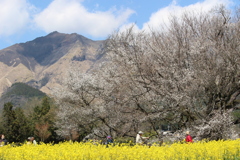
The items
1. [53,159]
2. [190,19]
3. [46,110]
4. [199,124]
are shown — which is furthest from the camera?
[46,110]

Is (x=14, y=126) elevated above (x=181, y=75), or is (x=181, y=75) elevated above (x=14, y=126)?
(x=181, y=75)

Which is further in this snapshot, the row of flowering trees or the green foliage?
the green foliage

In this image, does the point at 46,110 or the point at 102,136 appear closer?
the point at 102,136

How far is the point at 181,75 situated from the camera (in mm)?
15164

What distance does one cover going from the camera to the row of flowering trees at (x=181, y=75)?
1426 cm

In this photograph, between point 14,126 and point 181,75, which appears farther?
point 14,126

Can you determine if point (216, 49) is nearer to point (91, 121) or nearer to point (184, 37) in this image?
point (184, 37)

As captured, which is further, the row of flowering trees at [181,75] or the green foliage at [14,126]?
the green foliage at [14,126]

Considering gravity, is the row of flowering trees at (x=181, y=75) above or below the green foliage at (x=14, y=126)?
above

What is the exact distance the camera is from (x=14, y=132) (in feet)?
168

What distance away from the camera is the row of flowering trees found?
14258mm

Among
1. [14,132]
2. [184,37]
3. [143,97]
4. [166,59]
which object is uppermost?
[184,37]

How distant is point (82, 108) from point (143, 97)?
753cm

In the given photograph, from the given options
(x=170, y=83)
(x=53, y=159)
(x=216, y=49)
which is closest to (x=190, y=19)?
(x=216, y=49)
